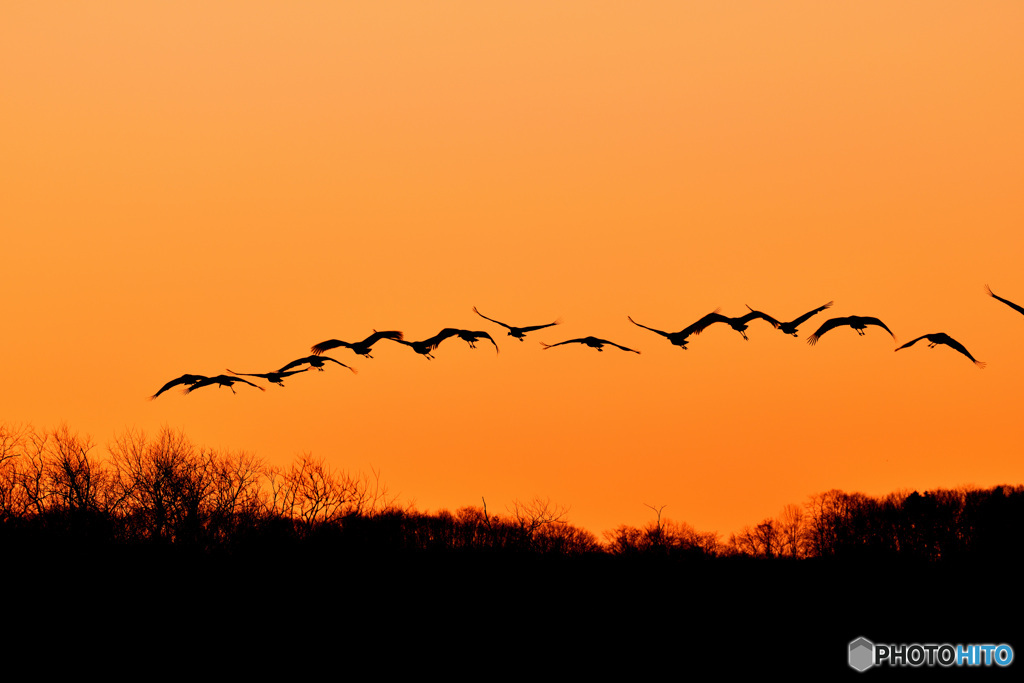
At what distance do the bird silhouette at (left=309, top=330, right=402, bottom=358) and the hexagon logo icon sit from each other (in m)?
19.1

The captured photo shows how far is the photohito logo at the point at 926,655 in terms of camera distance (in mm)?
37938

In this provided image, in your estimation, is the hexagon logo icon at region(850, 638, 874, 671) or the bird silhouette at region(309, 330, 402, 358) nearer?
the bird silhouette at region(309, 330, 402, 358)

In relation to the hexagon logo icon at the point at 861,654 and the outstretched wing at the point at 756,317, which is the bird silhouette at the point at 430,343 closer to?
the outstretched wing at the point at 756,317

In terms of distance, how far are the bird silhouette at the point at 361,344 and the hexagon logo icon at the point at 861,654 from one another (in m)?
19.1

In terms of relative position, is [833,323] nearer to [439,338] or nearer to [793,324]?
[793,324]

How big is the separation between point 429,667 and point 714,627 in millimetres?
10191

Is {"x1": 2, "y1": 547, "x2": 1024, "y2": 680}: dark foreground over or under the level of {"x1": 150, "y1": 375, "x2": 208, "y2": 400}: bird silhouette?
under

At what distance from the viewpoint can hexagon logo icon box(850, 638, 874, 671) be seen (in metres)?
37.6

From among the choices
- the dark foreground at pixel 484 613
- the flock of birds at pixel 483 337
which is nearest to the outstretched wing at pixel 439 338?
the flock of birds at pixel 483 337

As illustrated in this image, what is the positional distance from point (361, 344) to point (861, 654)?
20.3 metres

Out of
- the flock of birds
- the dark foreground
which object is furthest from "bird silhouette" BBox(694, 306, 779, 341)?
the dark foreground

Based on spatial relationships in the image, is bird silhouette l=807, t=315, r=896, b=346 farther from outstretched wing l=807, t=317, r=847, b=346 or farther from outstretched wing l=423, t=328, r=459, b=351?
outstretched wing l=423, t=328, r=459, b=351

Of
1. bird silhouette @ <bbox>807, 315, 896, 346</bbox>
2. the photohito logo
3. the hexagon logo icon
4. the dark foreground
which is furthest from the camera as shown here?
the dark foreground

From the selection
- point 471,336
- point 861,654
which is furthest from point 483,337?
point 861,654
